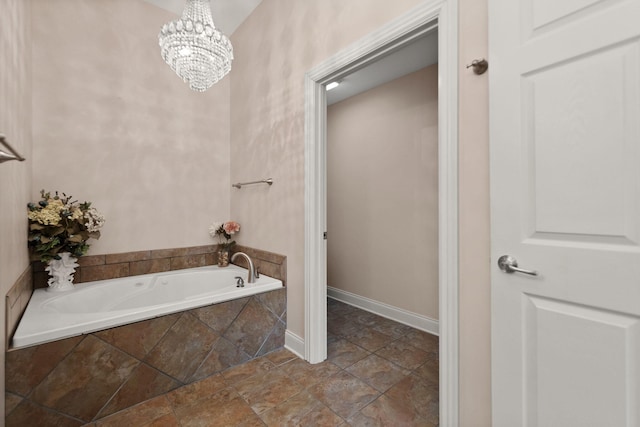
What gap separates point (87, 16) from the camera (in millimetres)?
2371

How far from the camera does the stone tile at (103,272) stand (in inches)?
92.2

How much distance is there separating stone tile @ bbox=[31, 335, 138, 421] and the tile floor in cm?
13

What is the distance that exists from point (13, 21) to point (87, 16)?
0.95 meters

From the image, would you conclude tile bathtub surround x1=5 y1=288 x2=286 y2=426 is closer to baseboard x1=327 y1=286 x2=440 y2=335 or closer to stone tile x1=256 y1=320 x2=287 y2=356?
stone tile x1=256 y1=320 x2=287 y2=356

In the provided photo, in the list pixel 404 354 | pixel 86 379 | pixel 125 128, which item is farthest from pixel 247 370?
pixel 125 128

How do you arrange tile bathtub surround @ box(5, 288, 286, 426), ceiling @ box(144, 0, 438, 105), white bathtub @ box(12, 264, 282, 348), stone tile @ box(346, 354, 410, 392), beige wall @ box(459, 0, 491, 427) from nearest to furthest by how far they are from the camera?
beige wall @ box(459, 0, 491, 427), tile bathtub surround @ box(5, 288, 286, 426), white bathtub @ box(12, 264, 282, 348), stone tile @ box(346, 354, 410, 392), ceiling @ box(144, 0, 438, 105)

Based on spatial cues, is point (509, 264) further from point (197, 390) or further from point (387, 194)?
point (387, 194)

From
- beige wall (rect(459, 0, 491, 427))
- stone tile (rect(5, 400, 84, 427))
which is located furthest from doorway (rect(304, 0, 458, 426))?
stone tile (rect(5, 400, 84, 427))

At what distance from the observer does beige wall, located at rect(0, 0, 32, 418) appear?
1364 millimetres

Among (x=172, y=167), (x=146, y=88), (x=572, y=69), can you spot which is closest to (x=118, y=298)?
(x=172, y=167)

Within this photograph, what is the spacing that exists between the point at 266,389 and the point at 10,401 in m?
1.18

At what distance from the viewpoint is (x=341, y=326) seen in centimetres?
274

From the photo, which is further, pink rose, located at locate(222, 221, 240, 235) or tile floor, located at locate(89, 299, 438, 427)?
pink rose, located at locate(222, 221, 240, 235)

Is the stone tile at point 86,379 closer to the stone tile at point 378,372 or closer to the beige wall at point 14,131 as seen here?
the beige wall at point 14,131
